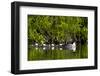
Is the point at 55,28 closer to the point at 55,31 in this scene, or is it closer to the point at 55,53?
the point at 55,31

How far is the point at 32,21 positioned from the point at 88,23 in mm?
296

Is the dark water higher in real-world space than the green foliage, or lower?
lower

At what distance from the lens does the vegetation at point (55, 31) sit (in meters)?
1.20

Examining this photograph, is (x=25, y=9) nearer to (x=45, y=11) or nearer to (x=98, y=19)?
(x=45, y=11)

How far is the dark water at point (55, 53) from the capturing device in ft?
3.95

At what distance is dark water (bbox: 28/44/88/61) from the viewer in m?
1.20

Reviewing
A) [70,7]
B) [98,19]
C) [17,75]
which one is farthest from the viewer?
[98,19]

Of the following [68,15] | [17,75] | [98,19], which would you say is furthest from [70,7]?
[17,75]

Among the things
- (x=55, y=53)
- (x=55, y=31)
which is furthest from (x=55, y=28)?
(x=55, y=53)

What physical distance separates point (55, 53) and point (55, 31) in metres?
0.10

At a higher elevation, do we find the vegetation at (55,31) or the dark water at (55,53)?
the vegetation at (55,31)

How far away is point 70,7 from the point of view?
1.26 m

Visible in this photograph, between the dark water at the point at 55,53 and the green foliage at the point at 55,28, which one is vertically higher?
the green foliage at the point at 55,28

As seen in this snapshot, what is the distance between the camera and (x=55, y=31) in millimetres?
1247
